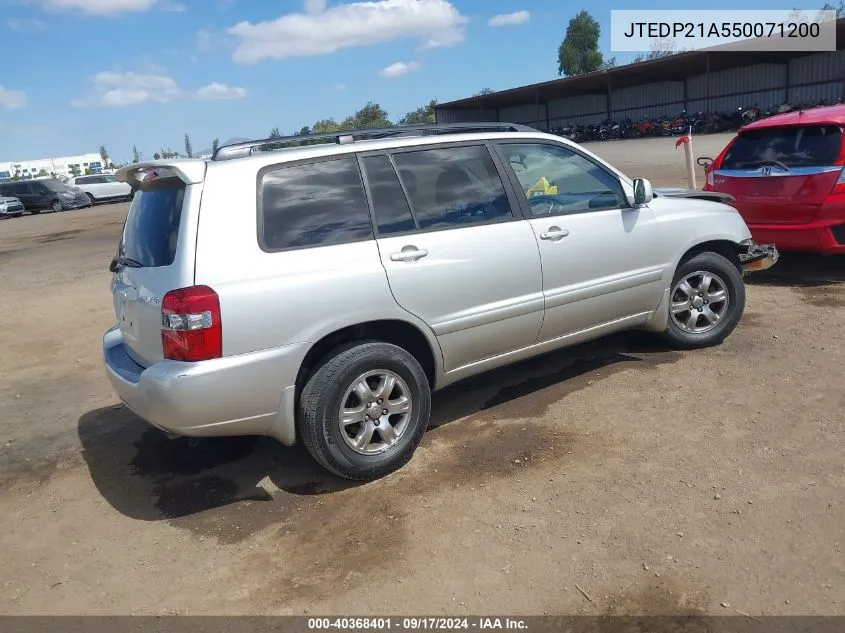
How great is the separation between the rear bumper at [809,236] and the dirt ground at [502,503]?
4.26 feet

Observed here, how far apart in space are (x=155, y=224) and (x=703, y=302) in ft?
12.9

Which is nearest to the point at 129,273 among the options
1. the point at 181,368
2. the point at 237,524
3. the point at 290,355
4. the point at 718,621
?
the point at 181,368

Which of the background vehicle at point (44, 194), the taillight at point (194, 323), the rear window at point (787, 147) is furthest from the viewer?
the background vehicle at point (44, 194)

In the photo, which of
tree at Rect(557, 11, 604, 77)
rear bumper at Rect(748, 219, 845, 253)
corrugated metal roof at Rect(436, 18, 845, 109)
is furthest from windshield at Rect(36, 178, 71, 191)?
tree at Rect(557, 11, 604, 77)

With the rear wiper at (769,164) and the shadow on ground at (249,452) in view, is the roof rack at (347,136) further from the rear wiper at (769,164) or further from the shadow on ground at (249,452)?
the rear wiper at (769,164)

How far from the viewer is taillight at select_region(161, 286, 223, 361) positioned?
328 centimetres

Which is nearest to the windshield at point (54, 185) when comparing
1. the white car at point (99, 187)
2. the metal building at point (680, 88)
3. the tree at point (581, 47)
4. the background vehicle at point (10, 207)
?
the white car at point (99, 187)

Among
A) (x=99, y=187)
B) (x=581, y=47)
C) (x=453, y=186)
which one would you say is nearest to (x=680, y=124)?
(x=99, y=187)

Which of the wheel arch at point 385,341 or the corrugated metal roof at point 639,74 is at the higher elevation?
the corrugated metal roof at point 639,74

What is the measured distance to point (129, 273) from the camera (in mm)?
3820

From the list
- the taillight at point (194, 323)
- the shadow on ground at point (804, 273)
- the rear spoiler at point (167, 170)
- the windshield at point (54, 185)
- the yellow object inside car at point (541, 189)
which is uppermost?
the windshield at point (54, 185)

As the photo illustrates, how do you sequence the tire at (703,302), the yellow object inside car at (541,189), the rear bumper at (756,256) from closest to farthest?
the yellow object inside car at (541,189) → the tire at (703,302) → the rear bumper at (756,256)

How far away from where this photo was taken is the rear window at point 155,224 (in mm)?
3502

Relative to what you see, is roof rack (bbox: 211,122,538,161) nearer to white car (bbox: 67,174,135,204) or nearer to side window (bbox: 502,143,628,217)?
side window (bbox: 502,143,628,217)
